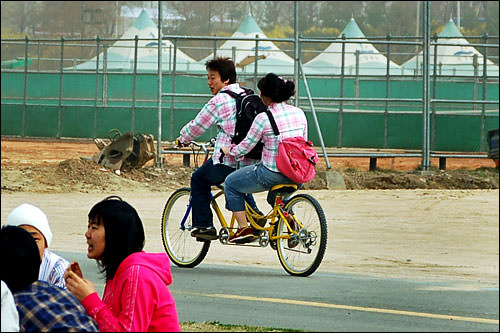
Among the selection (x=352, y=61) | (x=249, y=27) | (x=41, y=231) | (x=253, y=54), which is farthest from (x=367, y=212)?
(x=249, y=27)

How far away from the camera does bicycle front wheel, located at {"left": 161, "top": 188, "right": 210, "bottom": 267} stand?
31.0ft

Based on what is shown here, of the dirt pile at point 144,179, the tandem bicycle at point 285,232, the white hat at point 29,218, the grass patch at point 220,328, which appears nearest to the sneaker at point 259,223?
the tandem bicycle at point 285,232

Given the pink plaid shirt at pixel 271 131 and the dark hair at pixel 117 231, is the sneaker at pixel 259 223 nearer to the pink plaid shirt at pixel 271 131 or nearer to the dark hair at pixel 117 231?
the pink plaid shirt at pixel 271 131

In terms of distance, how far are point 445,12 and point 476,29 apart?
797 cm

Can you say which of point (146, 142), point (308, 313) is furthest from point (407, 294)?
point (146, 142)

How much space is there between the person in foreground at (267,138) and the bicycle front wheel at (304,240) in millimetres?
253

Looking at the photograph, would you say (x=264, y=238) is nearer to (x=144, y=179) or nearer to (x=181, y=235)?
(x=181, y=235)

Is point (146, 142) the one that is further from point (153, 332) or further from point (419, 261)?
point (153, 332)

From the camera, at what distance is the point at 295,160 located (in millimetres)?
8766

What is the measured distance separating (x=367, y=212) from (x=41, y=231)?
373 inches

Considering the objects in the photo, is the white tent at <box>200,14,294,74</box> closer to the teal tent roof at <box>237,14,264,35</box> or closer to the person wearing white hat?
the teal tent roof at <box>237,14,264,35</box>

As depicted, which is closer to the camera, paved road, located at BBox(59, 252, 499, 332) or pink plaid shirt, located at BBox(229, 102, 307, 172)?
paved road, located at BBox(59, 252, 499, 332)

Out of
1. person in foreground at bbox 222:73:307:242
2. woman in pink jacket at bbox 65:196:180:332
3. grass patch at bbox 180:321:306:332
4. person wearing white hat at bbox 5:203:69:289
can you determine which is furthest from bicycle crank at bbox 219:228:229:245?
woman in pink jacket at bbox 65:196:180:332

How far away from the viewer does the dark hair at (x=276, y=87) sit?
8836mm
